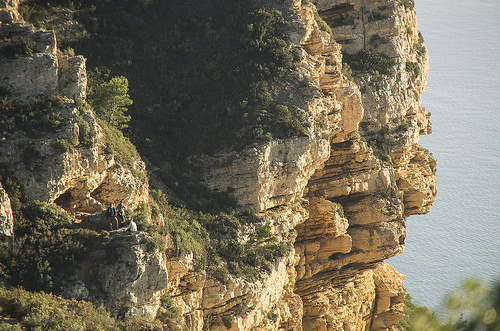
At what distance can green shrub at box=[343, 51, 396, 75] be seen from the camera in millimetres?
69875

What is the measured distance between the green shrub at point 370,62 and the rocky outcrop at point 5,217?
44.1 metres

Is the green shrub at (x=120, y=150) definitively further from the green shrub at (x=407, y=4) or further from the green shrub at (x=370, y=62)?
the green shrub at (x=407, y=4)

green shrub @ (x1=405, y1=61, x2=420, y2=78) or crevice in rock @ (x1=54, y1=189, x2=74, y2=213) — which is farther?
green shrub @ (x1=405, y1=61, x2=420, y2=78)

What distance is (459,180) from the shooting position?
15325 centimetres

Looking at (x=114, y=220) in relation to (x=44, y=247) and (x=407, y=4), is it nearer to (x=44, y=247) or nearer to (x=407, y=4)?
(x=44, y=247)

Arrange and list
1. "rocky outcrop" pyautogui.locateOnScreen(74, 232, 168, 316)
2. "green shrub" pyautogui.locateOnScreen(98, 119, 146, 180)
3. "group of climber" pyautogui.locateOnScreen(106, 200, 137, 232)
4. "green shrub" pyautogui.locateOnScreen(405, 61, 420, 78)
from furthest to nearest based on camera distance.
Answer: "green shrub" pyautogui.locateOnScreen(405, 61, 420, 78), "green shrub" pyautogui.locateOnScreen(98, 119, 146, 180), "group of climber" pyautogui.locateOnScreen(106, 200, 137, 232), "rocky outcrop" pyautogui.locateOnScreen(74, 232, 168, 316)

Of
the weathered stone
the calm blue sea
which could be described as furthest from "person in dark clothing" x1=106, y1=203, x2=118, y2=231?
the calm blue sea

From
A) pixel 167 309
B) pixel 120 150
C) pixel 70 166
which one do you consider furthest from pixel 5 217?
pixel 167 309

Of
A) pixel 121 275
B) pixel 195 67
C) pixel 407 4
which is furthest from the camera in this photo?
pixel 407 4

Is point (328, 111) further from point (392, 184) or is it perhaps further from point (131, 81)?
point (131, 81)

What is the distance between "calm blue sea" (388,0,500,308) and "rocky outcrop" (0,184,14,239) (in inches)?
2975

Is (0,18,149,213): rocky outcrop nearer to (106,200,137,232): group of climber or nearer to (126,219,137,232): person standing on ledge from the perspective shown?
(106,200,137,232): group of climber

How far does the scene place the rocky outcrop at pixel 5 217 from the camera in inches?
1401

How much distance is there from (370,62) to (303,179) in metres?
20.0
